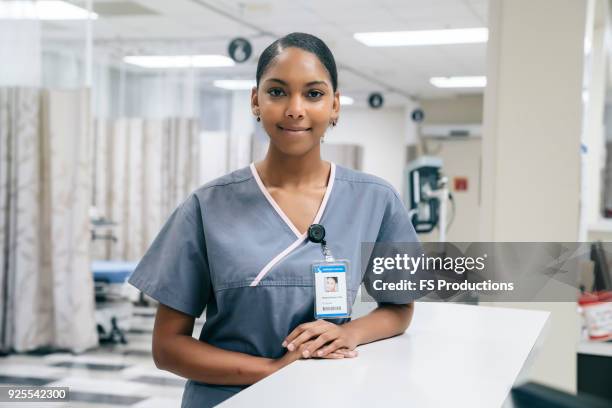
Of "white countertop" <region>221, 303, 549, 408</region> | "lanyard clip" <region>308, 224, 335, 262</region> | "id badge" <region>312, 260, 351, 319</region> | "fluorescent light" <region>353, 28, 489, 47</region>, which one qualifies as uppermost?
"fluorescent light" <region>353, 28, 489, 47</region>

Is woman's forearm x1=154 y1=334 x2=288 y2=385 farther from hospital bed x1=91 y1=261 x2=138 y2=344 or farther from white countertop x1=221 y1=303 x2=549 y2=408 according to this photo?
hospital bed x1=91 y1=261 x2=138 y2=344

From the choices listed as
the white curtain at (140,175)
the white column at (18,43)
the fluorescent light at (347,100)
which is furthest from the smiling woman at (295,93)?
the fluorescent light at (347,100)

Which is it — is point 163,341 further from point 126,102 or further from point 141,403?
point 126,102

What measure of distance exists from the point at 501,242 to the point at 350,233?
182 centimetres

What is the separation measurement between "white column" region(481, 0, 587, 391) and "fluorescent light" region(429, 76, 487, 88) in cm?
747

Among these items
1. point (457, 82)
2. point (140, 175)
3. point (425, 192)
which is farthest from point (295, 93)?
point (457, 82)

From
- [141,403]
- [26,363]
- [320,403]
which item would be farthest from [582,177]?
[26,363]

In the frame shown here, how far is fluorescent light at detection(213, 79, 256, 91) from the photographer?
11320mm

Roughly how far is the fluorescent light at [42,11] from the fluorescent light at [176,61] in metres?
1.81

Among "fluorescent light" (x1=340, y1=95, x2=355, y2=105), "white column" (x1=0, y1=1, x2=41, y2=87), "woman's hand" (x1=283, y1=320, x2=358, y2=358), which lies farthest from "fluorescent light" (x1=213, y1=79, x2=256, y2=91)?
"woman's hand" (x1=283, y1=320, x2=358, y2=358)

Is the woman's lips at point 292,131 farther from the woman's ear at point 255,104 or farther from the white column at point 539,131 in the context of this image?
the white column at point 539,131

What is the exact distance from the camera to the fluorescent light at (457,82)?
1070cm

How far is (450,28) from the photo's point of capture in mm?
7320

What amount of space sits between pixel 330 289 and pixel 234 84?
10545mm
